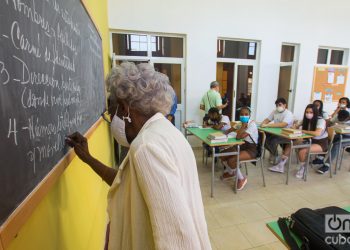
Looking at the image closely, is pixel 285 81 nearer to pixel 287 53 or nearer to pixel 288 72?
pixel 288 72

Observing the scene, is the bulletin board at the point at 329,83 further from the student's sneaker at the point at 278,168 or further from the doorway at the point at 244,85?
the student's sneaker at the point at 278,168

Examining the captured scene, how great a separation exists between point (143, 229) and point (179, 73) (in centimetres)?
436

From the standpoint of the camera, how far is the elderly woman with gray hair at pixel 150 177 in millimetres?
650

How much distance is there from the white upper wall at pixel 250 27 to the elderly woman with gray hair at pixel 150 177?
12.4 ft

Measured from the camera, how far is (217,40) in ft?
15.8

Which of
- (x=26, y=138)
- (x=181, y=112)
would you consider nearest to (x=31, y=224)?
(x=26, y=138)

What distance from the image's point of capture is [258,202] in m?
2.81

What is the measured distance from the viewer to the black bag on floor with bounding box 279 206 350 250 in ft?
3.32

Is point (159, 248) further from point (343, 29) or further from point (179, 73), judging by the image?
point (343, 29)

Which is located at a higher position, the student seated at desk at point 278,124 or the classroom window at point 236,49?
the classroom window at point 236,49


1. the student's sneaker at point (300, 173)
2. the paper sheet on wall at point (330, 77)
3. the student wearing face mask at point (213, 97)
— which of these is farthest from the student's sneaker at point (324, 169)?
the paper sheet on wall at point (330, 77)

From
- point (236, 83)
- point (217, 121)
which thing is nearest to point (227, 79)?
point (236, 83)

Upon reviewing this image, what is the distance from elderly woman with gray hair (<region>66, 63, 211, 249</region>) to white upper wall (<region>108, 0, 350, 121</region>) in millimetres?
3765

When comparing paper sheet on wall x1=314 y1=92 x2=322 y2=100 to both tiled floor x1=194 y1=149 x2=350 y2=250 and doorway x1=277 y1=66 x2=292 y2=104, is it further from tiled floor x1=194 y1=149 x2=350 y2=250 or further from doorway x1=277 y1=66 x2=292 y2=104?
tiled floor x1=194 y1=149 x2=350 y2=250
